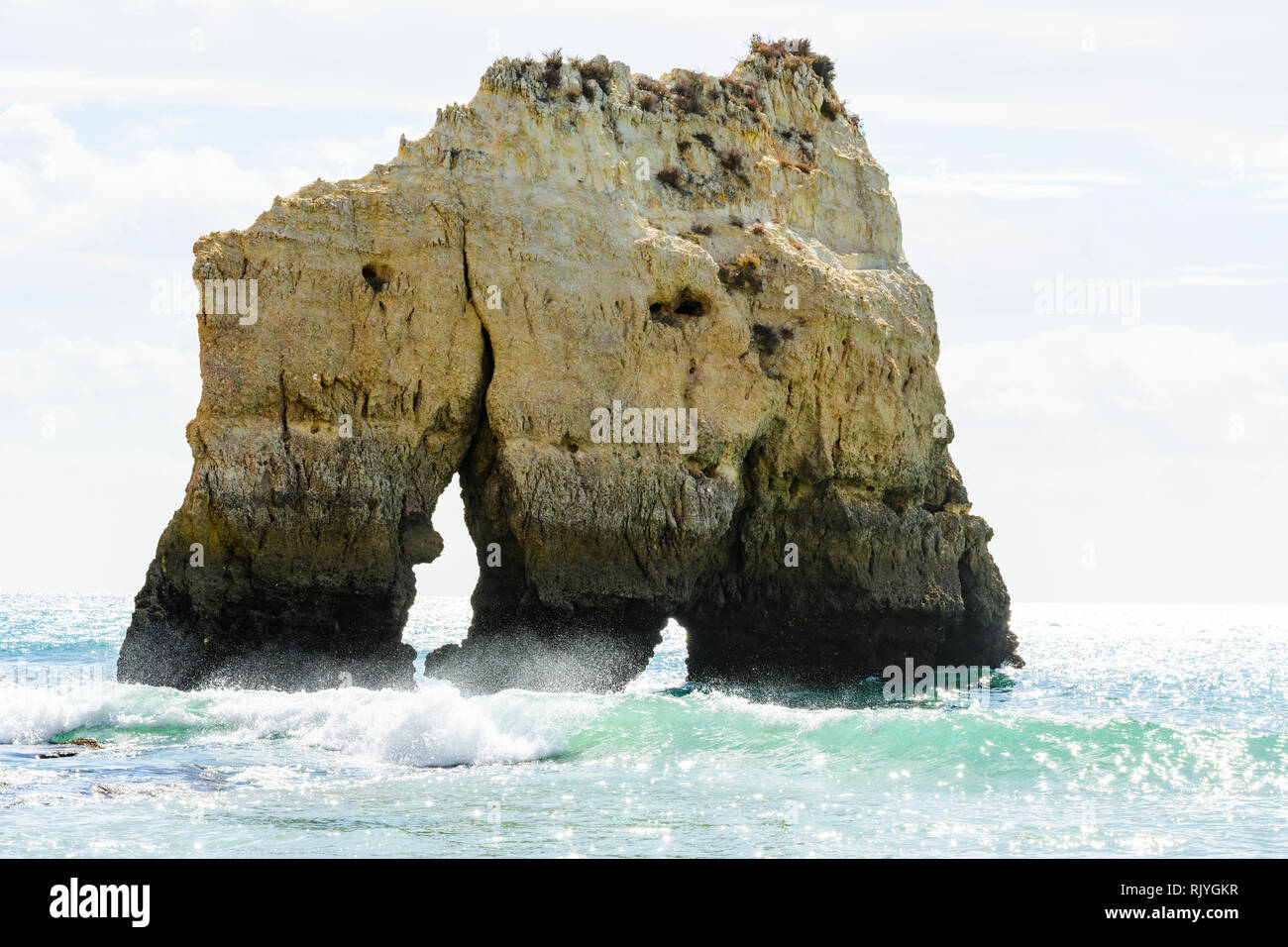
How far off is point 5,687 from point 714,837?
49.6 ft

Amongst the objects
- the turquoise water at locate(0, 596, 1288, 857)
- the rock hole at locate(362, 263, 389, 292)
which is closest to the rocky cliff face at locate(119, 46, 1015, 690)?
the rock hole at locate(362, 263, 389, 292)

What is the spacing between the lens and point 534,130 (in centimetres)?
2775

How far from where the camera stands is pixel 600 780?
53.3ft

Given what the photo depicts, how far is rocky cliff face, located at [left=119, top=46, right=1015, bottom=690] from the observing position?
25312 mm

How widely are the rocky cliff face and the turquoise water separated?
3.10 m

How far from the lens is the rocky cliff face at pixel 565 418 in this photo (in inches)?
997

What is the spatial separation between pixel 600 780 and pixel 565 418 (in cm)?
1103

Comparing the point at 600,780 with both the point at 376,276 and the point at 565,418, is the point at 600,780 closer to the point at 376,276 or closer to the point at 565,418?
the point at 565,418

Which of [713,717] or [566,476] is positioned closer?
[713,717]

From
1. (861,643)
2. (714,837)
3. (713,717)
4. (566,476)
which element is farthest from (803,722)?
(861,643)

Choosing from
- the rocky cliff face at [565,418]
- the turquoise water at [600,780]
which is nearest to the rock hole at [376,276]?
the rocky cliff face at [565,418]

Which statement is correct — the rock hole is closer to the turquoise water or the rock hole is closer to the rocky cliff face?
the rocky cliff face
